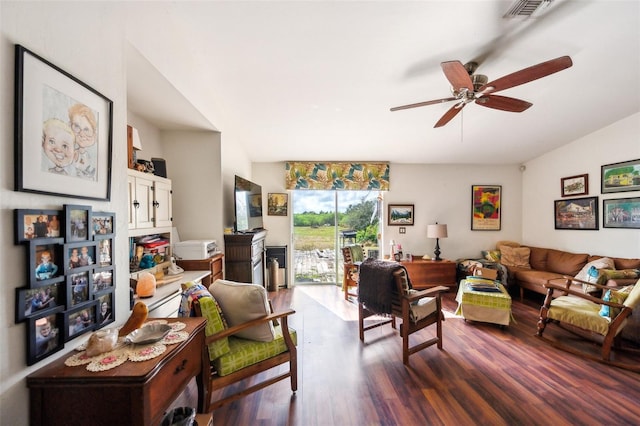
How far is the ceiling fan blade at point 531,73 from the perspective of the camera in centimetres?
166

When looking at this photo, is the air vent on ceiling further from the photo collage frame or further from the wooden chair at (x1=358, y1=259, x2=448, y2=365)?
the photo collage frame

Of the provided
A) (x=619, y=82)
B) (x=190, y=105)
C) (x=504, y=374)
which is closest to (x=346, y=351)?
(x=504, y=374)

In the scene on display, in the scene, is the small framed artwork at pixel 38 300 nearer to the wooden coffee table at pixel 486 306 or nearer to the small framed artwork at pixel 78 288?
the small framed artwork at pixel 78 288

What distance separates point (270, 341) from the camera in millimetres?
1856

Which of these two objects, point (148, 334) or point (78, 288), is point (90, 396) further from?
point (78, 288)

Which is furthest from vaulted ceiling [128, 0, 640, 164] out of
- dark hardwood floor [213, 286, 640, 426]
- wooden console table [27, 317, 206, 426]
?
dark hardwood floor [213, 286, 640, 426]

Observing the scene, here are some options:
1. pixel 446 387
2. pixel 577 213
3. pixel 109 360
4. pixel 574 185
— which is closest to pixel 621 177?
pixel 574 185

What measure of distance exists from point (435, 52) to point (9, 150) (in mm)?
2705

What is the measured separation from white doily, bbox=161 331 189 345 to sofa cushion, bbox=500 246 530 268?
5.24m

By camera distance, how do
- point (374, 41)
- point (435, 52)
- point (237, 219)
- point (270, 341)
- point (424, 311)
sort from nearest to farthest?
point (270, 341), point (374, 41), point (435, 52), point (424, 311), point (237, 219)

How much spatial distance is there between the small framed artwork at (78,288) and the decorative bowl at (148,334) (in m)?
0.27

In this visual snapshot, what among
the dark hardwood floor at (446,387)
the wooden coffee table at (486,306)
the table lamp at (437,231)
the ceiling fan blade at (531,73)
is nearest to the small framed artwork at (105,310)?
the dark hardwood floor at (446,387)

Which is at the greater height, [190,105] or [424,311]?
[190,105]

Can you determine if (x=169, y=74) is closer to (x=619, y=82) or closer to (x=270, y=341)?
(x=270, y=341)
